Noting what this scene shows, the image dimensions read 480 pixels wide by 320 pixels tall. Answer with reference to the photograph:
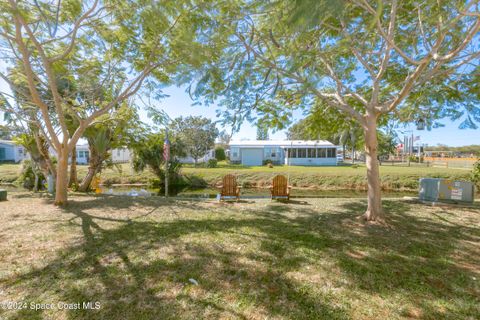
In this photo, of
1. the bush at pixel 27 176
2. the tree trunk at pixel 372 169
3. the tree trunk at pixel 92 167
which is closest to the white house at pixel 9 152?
the bush at pixel 27 176

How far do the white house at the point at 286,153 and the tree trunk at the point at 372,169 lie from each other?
19.2m

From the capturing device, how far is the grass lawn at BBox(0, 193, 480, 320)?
2234mm

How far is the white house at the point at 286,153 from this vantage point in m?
26.0

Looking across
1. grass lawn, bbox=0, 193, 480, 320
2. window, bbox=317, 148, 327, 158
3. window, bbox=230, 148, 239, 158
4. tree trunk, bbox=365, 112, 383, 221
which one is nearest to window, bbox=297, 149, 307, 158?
window, bbox=317, 148, 327, 158

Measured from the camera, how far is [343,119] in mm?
6996

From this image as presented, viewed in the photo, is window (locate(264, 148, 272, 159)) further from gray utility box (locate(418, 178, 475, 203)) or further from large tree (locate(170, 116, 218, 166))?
gray utility box (locate(418, 178, 475, 203))

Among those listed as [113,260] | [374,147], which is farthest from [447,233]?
[113,260]

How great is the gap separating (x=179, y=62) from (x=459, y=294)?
613 cm

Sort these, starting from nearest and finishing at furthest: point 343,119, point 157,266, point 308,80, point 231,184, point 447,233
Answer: point 157,266
point 308,80
point 447,233
point 343,119
point 231,184

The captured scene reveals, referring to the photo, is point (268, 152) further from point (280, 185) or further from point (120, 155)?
point (120, 155)

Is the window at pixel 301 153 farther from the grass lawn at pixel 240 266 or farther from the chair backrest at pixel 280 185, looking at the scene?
the grass lawn at pixel 240 266

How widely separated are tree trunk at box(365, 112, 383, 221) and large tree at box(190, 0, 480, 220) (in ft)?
0.06

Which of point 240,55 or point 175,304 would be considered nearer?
point 175,304

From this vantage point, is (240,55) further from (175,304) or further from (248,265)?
(175,304)
